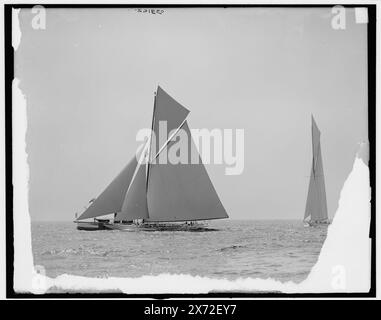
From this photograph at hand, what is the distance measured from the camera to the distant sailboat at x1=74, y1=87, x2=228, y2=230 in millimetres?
8883

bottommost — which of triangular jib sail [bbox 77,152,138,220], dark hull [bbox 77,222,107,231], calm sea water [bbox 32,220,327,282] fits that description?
calm sea water [bbox 32,220,327,282]

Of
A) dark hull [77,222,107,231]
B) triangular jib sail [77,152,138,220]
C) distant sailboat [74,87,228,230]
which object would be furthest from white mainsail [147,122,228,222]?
dark hull [77,222,107,231]

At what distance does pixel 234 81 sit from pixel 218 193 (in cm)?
125

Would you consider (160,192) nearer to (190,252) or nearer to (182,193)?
(182,193)

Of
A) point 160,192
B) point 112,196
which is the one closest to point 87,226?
point 112,196

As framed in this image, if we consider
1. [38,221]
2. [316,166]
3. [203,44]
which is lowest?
[38,221]

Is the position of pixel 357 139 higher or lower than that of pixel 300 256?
higher

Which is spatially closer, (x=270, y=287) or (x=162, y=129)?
(x=270, y=287)

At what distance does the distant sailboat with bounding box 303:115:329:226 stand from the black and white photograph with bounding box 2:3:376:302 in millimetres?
21

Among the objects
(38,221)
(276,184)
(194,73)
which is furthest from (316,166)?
(38,221)

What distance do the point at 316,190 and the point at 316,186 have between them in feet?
0.23

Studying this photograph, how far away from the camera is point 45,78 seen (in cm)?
862

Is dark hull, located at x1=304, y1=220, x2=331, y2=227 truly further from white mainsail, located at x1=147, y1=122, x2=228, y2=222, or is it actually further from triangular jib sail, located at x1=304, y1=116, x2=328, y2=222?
white mainsail, located at x1=147, y1=122, x2=228, y2=222

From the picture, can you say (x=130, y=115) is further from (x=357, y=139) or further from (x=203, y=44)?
(x=357, y=139)
